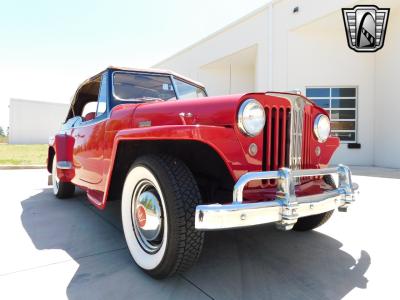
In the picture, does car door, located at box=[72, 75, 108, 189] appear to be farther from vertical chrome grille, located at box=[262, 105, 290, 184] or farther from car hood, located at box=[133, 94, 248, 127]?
vertical chrome grille, located at box=[262, 105, 290, 184]

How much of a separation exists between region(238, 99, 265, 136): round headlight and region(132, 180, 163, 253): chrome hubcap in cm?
76

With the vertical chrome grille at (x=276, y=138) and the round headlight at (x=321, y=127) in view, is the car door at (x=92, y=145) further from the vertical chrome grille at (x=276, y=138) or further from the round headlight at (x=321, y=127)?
the round headlight at (x=321, y=127)

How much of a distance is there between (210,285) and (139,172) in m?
0.90

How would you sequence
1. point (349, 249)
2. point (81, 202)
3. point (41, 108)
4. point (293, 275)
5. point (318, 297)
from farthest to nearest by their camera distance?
1. point (41, 108)
2. point (81, 202)
3. point (349, 249)
4. point (293, 275)
5. point (318, 297)

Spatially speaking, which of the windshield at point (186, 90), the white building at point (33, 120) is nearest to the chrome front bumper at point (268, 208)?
the windshield at point (186, 90)

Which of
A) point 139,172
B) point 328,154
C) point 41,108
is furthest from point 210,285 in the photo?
point 41,108

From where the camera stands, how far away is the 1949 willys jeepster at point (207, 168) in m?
1.75

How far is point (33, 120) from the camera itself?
27.5 m

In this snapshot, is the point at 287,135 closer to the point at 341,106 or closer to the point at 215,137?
the point at 215,137

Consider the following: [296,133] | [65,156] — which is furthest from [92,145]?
[296,133]

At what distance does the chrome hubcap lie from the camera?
2016mm

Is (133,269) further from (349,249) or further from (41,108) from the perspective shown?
(41,108)

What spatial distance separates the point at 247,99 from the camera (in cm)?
193

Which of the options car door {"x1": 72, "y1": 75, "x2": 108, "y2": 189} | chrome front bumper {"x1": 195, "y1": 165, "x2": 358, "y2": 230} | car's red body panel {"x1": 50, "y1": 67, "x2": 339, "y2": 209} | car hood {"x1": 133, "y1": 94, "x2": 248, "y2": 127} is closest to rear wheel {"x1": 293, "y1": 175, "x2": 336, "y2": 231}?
car's red body panel {"x1": 50, "y1": 67, "x2": 339, "y2": 209}
